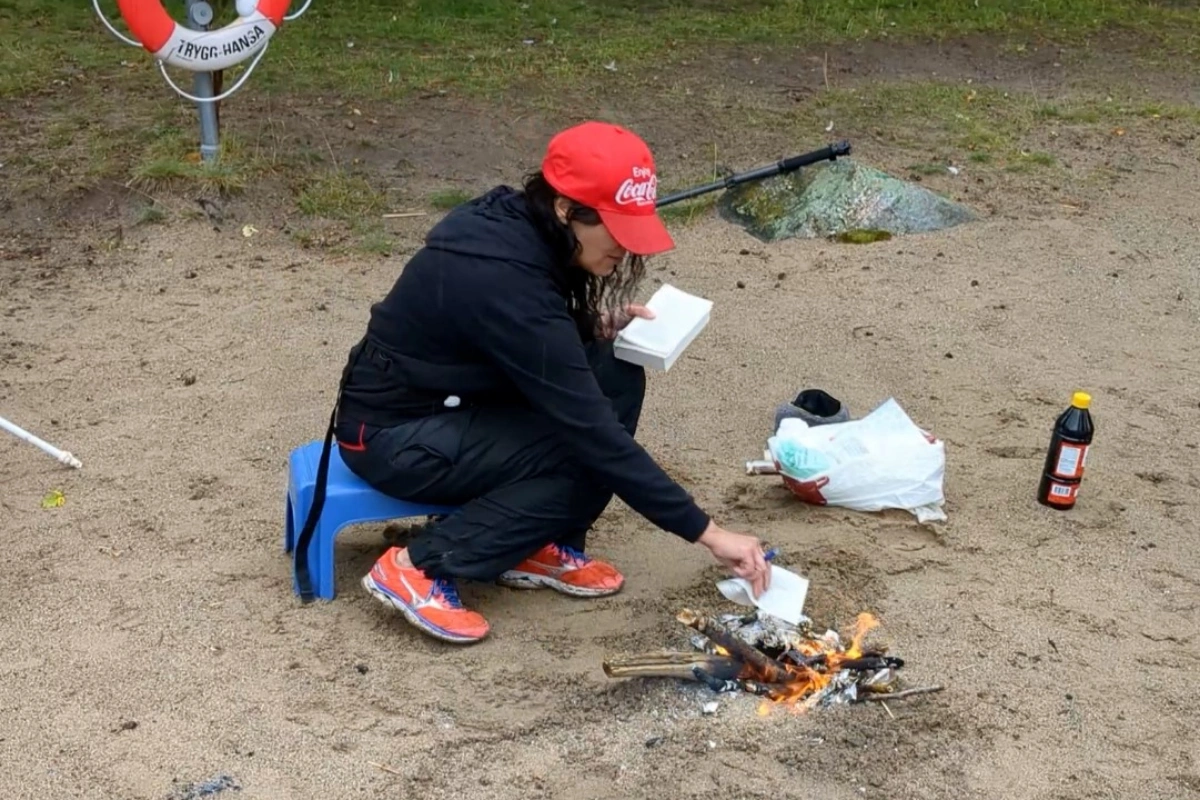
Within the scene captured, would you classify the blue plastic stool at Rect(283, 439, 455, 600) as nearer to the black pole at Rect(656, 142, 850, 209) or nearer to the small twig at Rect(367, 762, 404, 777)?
the small twig at Rect(367, 762, 404, 777)

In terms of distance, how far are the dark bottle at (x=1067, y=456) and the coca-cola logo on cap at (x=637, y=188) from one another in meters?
1.50

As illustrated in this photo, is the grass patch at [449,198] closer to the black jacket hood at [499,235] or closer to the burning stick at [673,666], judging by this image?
the black jacket hood at [499,235]

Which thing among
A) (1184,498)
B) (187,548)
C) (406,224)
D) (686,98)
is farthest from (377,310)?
(686,98)

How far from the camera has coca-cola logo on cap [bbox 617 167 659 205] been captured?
2775 millimetres

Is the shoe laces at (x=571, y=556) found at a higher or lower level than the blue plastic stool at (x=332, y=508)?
lower

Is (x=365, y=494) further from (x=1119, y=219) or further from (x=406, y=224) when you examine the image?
(x=1119, y=219)

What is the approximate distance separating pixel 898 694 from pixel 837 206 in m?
3.51

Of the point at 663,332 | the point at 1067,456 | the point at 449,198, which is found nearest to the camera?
the point at 663,332

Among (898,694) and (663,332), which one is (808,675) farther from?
(663,332)

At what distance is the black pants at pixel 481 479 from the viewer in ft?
10.3

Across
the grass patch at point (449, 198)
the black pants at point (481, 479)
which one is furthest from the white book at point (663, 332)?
the grass patch at point (449, 198)

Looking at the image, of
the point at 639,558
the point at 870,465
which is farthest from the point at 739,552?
the point at 870,465

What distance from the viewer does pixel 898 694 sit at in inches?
Answer: 117

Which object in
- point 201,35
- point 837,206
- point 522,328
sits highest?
point 201,35
